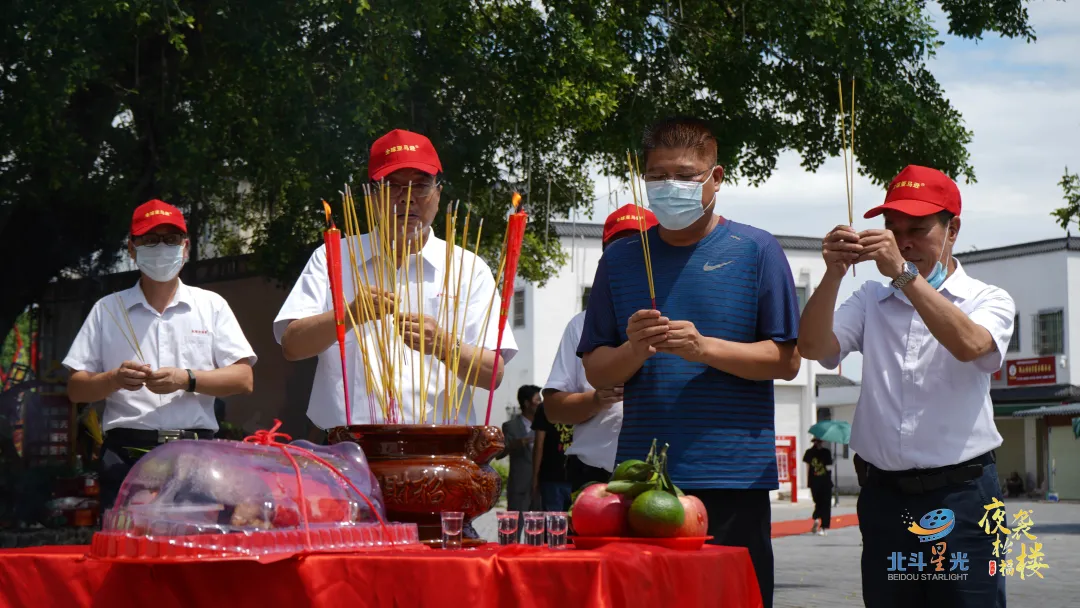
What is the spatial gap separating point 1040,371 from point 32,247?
2748cm

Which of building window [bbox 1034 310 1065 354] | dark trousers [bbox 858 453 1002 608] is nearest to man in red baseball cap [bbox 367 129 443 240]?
dark trousers [bbox 858 453 1002 608]

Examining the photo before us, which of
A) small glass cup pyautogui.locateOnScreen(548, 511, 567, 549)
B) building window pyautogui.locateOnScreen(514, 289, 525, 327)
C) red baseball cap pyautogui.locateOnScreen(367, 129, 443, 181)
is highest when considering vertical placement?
building window pyautogui.locateOnScreen(514, 289, 525, 327)

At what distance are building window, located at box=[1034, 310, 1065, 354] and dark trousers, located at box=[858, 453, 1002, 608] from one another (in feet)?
100

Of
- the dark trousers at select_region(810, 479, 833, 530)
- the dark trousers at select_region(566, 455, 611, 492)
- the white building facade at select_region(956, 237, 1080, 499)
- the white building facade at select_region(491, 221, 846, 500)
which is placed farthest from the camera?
the white building facade at select_region(956, 237, 1080, 499)

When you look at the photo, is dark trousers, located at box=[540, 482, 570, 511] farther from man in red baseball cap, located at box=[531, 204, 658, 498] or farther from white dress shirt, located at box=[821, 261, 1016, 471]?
white dress shirt, located at box=[821, 261, 1016, 471]

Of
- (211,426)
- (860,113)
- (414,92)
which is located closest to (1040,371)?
(860,113)

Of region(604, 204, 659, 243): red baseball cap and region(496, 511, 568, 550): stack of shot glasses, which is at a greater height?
region(604, 204, 659, 243): red baseball cap

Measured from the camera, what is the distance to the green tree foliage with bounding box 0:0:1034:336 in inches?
359

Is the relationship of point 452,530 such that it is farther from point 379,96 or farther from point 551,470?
point 379,96

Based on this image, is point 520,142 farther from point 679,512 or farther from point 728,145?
point 679,512

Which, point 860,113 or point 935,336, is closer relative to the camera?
point 935,336

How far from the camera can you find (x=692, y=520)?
244cm

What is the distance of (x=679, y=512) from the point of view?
2.42 meters

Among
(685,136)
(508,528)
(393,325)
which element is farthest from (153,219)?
(508,528)
